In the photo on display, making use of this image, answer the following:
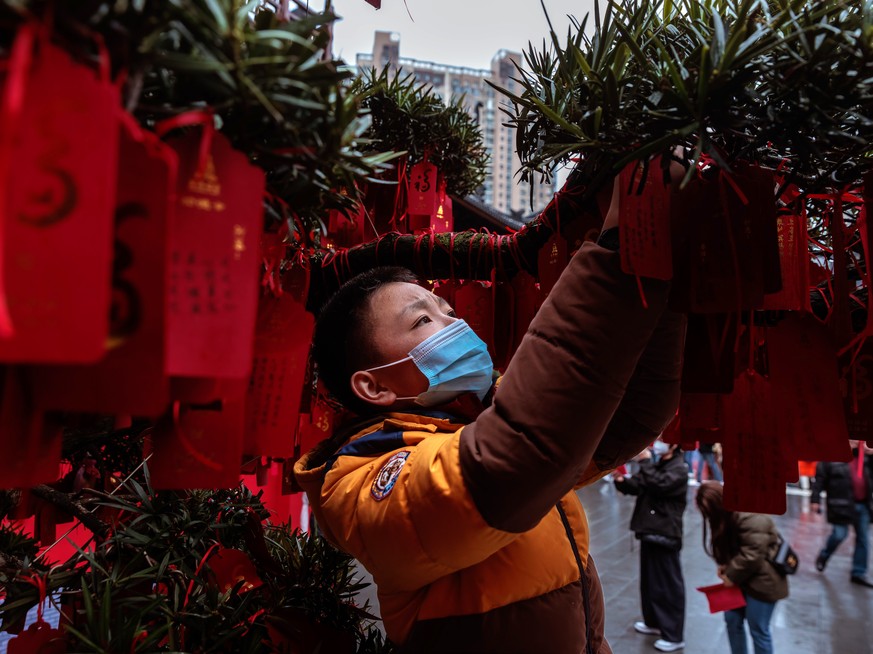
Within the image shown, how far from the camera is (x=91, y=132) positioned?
0.43m

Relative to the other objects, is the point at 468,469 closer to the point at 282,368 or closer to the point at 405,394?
the point at 282,368

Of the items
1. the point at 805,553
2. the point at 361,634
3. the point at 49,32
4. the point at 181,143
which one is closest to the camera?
the point at 49,32

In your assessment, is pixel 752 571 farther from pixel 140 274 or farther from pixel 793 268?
pixel 140 274

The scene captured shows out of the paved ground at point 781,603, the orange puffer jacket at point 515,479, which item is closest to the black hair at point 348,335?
the orange puffer jacket at point 515,479

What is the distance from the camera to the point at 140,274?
1.63 ft

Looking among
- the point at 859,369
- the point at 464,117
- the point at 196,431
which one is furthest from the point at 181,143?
the point at 464,117

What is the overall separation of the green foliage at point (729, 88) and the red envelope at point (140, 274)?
542 millimetres

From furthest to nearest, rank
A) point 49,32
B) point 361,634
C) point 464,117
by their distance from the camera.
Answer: point 464,117 → point 361,634 → point 49,32

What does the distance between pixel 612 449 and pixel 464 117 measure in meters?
1.41

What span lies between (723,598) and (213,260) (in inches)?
138

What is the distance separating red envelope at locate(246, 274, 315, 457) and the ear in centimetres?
29

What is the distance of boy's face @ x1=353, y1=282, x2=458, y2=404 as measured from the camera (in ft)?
3.82

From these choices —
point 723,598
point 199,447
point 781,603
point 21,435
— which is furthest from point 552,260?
point 781,603

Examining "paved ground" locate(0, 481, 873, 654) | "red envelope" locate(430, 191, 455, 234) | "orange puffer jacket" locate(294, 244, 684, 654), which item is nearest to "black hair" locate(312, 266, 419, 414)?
"orange puffer jacket" locate(294, 244, 684, 654)
